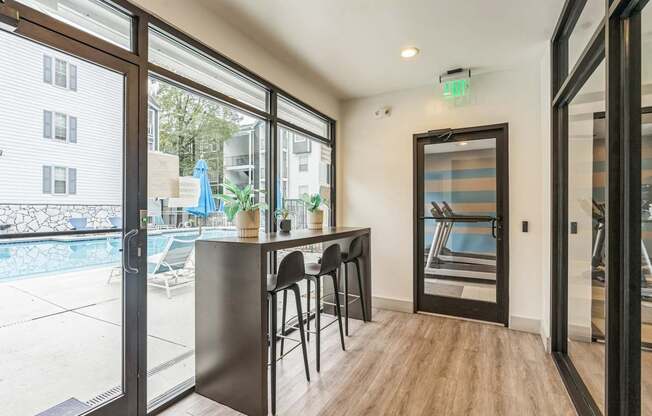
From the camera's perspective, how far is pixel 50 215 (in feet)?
A: 5.16

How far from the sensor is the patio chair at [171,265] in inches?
82.7

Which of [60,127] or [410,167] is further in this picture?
[410,167]

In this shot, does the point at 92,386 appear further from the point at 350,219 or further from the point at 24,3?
the point at 350,219

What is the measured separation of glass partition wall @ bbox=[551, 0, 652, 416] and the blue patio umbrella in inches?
96.0

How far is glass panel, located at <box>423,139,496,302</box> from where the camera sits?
3.58 metres

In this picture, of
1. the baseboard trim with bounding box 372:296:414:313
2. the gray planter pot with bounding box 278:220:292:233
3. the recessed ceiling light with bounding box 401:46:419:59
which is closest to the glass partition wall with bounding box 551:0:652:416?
the recessed ceiling light with bounding box 401:46:419:59

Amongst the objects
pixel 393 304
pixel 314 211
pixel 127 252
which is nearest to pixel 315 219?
pixel 314 211

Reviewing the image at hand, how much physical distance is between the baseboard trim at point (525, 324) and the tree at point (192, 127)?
3.30 meters

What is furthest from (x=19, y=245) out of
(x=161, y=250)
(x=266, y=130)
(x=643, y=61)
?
(x=643, y=61)

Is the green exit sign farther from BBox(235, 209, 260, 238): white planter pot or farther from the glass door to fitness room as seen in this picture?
the glass door to fitness room

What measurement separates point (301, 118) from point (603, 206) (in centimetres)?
287

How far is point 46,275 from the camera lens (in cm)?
158

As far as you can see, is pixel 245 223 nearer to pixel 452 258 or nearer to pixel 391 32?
pixel 391 32

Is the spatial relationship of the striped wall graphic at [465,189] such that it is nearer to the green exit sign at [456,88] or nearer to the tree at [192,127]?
the green exit sign at [456,88]
